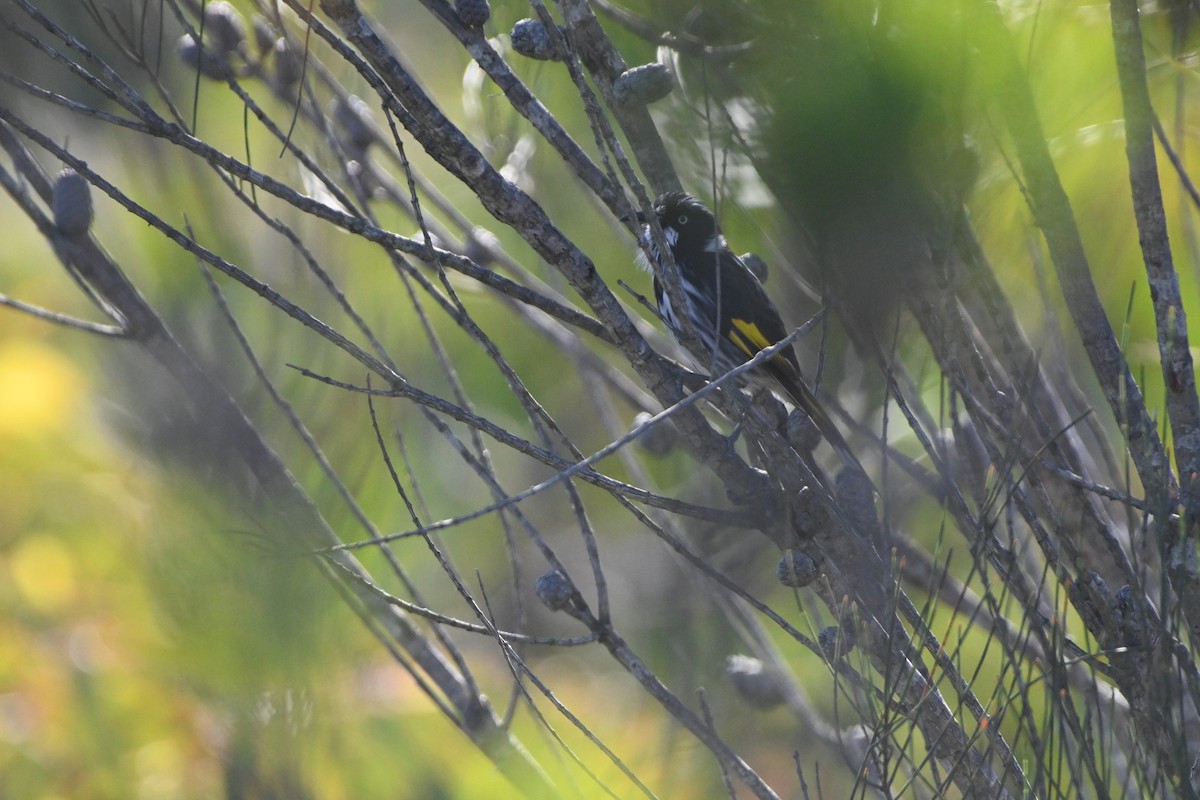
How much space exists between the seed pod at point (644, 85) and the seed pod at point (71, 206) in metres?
1.12

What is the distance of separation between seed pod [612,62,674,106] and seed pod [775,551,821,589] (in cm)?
86

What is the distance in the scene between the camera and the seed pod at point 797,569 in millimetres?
1799

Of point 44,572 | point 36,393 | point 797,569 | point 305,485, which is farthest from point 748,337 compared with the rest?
point 36,393

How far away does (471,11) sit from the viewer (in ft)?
5.97

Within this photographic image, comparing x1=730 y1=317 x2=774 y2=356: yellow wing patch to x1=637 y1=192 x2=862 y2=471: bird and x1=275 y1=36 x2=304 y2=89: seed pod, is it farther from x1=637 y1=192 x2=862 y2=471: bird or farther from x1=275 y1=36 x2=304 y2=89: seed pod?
x1=275 y1=36 x2=304 y2=89: seed pod

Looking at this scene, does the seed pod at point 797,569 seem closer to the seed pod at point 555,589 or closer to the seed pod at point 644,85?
the seed pod at point 555,589

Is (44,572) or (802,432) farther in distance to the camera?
(44,572)

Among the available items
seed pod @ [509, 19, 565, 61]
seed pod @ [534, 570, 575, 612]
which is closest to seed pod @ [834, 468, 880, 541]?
seed pod @ [534, 570, 575, 612]

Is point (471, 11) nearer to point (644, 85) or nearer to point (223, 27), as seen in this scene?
point (644, 85)

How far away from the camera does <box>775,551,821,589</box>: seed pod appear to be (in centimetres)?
180

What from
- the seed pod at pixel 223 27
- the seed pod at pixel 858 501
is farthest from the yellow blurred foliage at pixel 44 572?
the seed pod at pixel 858 501

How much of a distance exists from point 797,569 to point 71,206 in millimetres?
1615

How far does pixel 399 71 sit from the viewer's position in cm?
167

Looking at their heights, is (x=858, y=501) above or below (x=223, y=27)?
below
